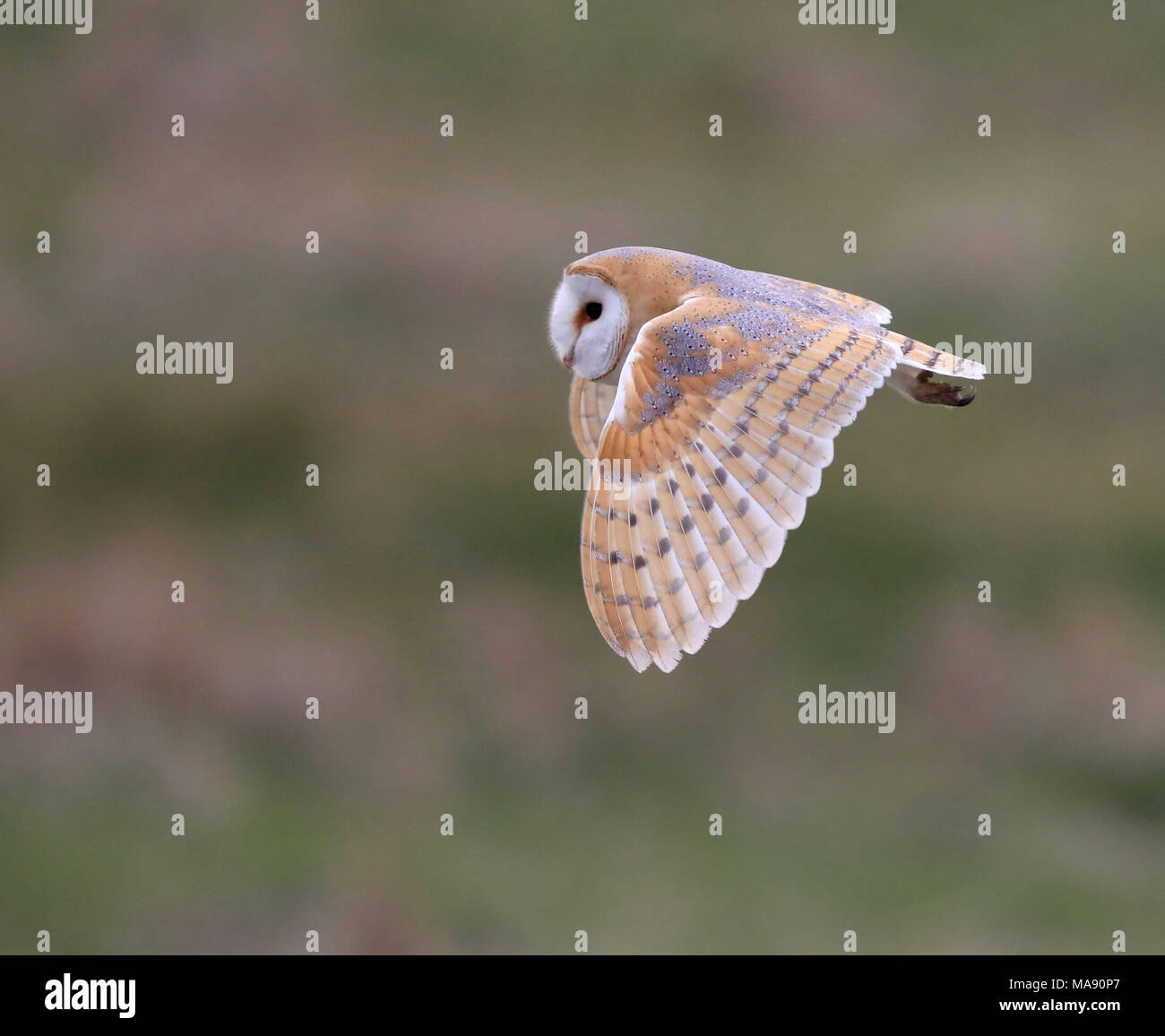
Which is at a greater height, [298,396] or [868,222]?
[868,222]

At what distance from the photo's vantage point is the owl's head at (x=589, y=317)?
367 centimetres

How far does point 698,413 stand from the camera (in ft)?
11.4

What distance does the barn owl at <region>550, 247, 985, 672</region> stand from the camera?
324cm

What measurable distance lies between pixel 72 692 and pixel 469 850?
282 cm

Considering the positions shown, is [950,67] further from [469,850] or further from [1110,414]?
[469,850]

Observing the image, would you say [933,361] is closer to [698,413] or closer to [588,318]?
[698,413]

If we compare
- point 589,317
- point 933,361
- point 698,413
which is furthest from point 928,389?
point 589,317

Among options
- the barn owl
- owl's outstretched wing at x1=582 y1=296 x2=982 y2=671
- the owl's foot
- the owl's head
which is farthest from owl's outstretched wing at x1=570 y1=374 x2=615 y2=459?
the owl's foot

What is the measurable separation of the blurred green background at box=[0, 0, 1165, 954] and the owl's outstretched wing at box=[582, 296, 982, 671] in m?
7.15

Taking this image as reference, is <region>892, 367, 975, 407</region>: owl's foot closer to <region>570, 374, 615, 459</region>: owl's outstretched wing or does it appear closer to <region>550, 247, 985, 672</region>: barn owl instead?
<region>550, 247, 985, 672</region>: barn owl

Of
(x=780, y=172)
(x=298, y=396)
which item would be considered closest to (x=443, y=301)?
(x=298, y=396)

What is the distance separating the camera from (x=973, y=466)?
11703mm

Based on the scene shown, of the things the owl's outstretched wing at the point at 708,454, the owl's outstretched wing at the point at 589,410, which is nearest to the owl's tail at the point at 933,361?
the owl's outstretched wing at the point at 708,454
